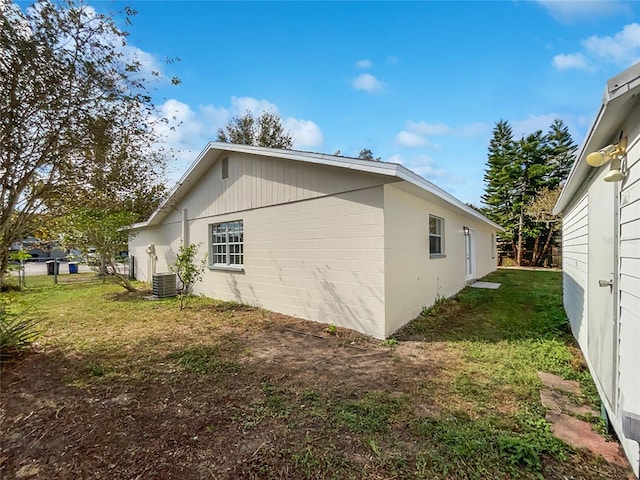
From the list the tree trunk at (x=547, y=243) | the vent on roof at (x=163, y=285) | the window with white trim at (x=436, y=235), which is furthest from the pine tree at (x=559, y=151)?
the vent on roof at (x=163, y=285)

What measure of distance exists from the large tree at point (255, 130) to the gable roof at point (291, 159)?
409 inches

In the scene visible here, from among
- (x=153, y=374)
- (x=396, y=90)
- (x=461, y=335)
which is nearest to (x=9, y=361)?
(x=153, y=374)

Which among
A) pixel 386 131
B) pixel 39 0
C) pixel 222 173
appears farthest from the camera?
pixel 386 131

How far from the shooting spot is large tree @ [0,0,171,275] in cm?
386

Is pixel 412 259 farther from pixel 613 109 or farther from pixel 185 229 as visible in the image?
pixel 185 229

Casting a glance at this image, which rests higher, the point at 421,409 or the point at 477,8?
the point at 477,8

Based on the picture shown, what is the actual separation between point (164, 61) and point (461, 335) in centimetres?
703

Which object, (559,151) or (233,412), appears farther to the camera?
(559,151)

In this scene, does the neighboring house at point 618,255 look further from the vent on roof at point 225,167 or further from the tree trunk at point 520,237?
the tree trunk at point 520,237

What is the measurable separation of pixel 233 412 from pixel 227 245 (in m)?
6.41

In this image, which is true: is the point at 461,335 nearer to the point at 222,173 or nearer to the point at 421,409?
the point at 421,409

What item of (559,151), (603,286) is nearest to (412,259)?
(603,286)

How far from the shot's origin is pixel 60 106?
4266 mm

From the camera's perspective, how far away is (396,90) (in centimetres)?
802
